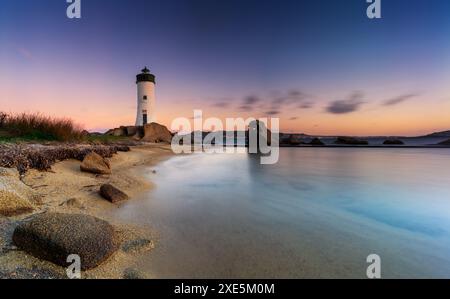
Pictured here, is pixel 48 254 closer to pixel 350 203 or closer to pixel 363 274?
pixel 363 274

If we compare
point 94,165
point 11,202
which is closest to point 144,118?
point 94,165

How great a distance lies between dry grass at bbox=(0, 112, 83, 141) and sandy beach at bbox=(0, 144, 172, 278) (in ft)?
19.2

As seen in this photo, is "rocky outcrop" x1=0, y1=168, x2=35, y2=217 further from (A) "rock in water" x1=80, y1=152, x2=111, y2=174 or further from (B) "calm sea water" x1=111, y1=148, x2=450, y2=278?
(A) "rock in water" x1=80, y1=152, x2=111, y2=174

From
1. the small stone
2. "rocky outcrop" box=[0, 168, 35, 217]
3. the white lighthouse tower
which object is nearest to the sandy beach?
the small stone

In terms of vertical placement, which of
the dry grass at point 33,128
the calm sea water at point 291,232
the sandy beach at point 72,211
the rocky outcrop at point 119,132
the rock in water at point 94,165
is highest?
the rocky outcrop at point 119,132

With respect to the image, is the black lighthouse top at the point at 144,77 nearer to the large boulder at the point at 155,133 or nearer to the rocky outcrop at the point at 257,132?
the large boulder at the point at 155,133

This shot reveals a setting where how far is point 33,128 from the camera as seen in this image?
10.5 m

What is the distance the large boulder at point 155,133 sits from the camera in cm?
2781

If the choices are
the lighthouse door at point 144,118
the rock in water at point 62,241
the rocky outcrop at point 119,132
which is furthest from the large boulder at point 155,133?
the rock in water at point 62,241

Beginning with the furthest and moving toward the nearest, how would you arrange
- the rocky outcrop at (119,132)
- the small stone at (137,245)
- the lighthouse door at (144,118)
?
the lighthouse door at (144,118) < the rocky outcrop at (119,132) < the small stone at (137,245)

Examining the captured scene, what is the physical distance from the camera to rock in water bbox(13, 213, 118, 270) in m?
2.05

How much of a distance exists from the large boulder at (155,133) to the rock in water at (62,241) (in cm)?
2628
